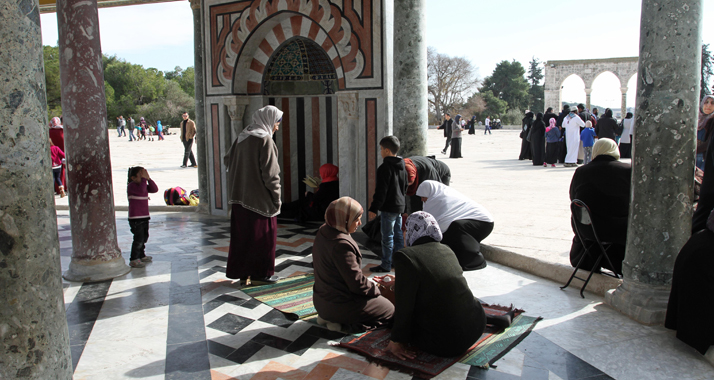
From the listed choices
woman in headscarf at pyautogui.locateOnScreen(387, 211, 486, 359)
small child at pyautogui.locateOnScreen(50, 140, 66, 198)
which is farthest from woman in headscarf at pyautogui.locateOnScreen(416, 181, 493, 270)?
small child at pyautogui.locateOnScreen(50, 140, 66, 198)

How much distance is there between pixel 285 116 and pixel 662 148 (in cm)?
530

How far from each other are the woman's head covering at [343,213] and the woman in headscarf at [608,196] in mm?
1870

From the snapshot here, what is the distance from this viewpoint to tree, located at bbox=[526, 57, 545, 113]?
52969 millimetres

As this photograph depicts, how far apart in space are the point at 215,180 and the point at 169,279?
10.5 ft

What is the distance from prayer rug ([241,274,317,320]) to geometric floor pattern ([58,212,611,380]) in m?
0.08

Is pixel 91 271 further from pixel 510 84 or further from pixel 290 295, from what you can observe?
pixel 510 84

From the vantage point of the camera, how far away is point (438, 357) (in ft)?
9.84

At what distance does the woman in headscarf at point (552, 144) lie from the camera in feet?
41.7

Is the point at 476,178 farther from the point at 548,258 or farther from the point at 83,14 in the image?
the point at 83,14

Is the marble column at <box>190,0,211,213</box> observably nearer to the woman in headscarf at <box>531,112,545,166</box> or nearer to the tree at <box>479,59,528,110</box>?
the woman in headscarf at <box>531,112,545,166</box>

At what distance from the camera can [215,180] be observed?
7699 millimetres

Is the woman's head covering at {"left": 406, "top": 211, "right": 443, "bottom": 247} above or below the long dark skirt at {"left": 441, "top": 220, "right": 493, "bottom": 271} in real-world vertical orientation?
above

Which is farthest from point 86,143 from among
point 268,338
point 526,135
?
point 526,135

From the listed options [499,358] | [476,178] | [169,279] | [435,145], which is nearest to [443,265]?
[499,358]
